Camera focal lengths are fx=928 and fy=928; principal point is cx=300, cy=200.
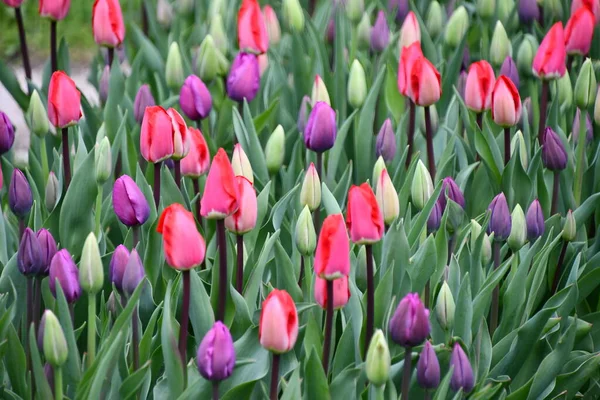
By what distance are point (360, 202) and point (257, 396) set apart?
0.39m

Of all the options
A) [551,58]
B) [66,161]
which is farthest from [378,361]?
[551,58]

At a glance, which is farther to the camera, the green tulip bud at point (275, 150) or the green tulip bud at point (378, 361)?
the green tulip bud at point (275, 150)

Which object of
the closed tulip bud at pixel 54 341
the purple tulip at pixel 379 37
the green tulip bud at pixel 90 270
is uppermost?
the purple tulip at pixel 379 37

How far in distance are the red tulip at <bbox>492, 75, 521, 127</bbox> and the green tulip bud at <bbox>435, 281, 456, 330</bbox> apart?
558 millimetres

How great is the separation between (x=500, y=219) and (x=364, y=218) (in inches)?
18.5

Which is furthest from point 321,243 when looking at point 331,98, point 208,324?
point 331,98

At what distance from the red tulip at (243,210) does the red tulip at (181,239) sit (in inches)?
4.6

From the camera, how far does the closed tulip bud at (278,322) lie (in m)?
1.26

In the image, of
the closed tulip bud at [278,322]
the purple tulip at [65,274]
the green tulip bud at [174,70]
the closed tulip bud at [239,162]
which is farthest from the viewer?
the green tulip bud at [174,70]

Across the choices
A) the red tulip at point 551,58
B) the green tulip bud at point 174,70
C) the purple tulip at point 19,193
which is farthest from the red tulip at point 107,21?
the red tulip at point 551,58

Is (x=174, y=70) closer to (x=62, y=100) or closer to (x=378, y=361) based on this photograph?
(x=62, y=100)

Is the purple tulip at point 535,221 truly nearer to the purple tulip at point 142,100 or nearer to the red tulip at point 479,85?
the red tulip at point 479,85

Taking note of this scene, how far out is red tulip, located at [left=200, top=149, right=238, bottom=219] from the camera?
138 centimetres

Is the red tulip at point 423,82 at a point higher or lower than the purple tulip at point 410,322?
higher
